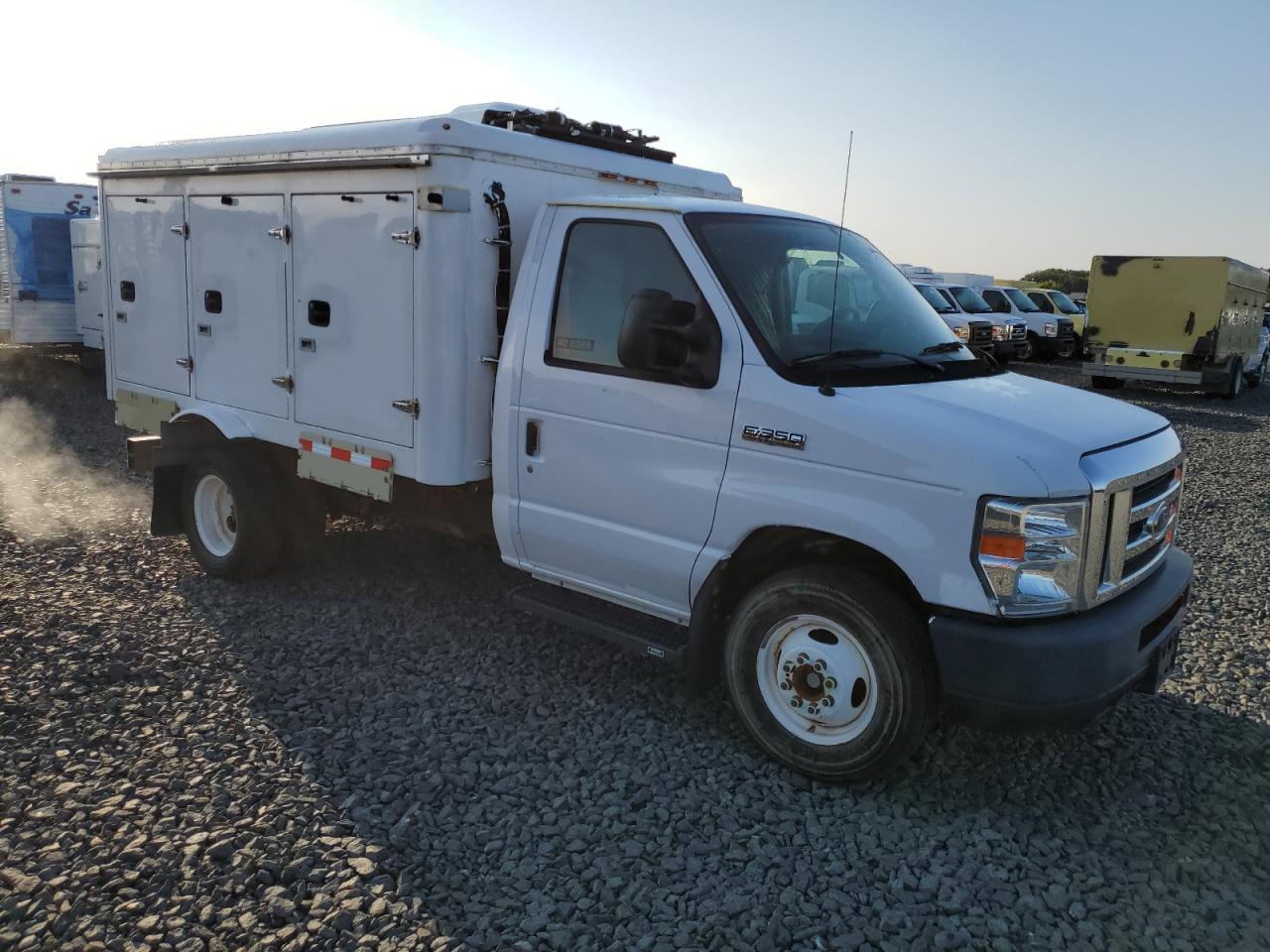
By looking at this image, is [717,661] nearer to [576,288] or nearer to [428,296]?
[576,288]

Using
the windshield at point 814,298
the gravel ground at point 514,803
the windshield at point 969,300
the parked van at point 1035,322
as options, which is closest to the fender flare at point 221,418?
the gravel ground at point 514,803

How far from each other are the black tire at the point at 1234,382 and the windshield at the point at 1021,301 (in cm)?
619

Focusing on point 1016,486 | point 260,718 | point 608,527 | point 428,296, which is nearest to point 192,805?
point 260,718

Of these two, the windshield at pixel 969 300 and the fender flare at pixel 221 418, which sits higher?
the windshield at pixel 969 300

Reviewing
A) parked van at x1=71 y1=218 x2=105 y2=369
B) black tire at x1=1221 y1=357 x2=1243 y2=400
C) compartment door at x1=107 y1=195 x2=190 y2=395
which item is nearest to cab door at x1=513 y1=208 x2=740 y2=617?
compartment door at x1=107 y1=195 x2=190 y2=395

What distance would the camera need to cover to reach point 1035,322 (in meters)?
26.5

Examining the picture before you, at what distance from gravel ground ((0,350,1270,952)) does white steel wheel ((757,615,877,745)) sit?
0.27 meters

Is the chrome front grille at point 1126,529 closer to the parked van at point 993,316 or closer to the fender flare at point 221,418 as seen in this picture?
the fender flare at point 221,418

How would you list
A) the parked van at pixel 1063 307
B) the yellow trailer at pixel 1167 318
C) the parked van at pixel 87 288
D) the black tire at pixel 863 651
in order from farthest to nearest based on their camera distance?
the parked van at pixel 1063 307
the yellow trailer at pixel 1167 318
the parked van at pixel 87 288
the black tire at pixel 863 651

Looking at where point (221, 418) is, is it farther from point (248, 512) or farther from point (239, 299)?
point (239, 299)

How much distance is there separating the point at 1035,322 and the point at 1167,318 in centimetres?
747

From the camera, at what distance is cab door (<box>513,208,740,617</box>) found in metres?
4.27

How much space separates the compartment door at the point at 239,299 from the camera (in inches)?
229

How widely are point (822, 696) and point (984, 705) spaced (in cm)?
72
